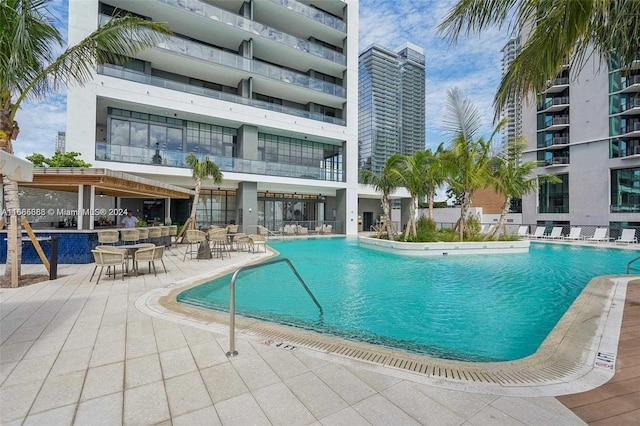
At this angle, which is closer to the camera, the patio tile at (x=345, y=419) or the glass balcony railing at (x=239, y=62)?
the patio tile at (x=345, y=419)

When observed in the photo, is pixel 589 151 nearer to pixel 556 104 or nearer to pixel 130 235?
pixel 556 104

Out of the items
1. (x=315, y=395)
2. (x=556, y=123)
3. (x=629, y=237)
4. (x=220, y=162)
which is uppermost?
(x=556, y=123)

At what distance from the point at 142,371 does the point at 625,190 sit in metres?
33.6

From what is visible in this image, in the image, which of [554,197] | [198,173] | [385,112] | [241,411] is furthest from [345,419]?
[385,112]

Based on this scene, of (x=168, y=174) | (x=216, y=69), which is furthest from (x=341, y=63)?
(x=168, y=174)

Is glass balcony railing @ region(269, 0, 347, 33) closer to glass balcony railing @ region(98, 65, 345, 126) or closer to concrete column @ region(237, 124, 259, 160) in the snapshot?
glass balcony railing @ region(98, 65, 345, 126)

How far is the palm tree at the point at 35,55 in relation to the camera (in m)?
5.60

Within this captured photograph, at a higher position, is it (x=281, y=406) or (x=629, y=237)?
(x=629, y=237)

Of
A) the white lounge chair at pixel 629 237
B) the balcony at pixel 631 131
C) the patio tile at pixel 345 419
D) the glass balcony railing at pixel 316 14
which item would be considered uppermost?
the glass balcony railing at pixel 316 14

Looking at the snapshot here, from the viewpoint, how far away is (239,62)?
63.7ft

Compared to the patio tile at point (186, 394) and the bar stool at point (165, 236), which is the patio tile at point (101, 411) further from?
the bar stool at point (165, 236)

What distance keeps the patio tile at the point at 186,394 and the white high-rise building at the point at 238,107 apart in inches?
604

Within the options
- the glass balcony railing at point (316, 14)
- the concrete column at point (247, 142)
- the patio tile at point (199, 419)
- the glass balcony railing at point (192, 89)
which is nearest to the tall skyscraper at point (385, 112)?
the glass balcony railing at point (316, 14)

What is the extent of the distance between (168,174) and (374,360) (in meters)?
17.3
